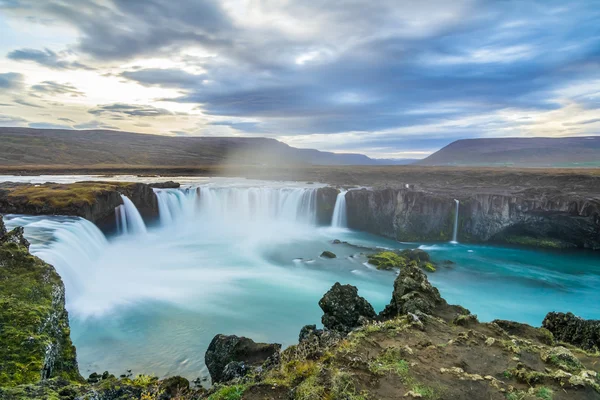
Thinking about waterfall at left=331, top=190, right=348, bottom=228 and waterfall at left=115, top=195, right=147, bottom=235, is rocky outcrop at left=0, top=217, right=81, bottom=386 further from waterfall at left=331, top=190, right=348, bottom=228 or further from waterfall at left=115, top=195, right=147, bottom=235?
waterfall at left=331, top=190, right=348, bottom=228

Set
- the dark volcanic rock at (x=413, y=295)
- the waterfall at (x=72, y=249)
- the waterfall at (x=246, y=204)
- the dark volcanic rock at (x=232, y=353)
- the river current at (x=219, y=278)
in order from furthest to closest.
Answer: the waterfall at (x=246, y=204) < the waterfall at (x=72, y=249) < the river current at (x=219, y=278) < the dark volcanic rock at (x=232, y=353) < the dark volcanic rock at (x=413, y=295)

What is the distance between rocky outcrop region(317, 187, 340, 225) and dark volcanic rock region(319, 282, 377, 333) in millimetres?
27477

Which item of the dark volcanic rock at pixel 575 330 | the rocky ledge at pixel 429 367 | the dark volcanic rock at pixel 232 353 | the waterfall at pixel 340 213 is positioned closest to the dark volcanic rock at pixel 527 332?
the rocky ledge at pixel 429 367

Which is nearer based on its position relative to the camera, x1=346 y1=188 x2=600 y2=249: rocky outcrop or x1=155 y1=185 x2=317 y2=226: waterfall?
x1=346 y1=188 x2=600 y2=249: rocky outcrop

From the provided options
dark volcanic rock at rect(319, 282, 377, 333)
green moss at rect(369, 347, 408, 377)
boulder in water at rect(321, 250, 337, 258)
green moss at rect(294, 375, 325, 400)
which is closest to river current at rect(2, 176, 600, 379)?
boulder in water at rect(321, 250, 337, 258)

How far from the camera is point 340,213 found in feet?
131

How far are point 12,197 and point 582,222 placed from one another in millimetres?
52281

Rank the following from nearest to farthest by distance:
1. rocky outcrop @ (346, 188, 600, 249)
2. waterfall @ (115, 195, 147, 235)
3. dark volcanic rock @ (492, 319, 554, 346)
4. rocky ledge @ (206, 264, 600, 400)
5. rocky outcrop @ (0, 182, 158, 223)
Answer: rocky ledge @ (206, 264, 600, 400) → dark volcanic rock @ (492, 319, 554, 346) → rocky outcrop @ (0, 182, 158, 223) → waterfall @ (115, 195, 147, 235) → rocky outcrop @ (346, 188, 600, 249)

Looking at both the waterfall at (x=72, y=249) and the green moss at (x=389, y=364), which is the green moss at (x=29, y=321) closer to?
the waterfall at (x=72, y=249)

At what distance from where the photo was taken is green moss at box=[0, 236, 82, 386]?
686 centimetres

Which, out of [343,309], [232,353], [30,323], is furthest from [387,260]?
[30,323]

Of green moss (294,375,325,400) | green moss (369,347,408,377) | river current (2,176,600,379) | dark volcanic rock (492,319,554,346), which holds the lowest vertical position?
river current (2,176,600,379)

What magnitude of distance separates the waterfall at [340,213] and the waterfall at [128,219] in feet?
69.5

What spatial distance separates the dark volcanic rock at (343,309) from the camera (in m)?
12.3
